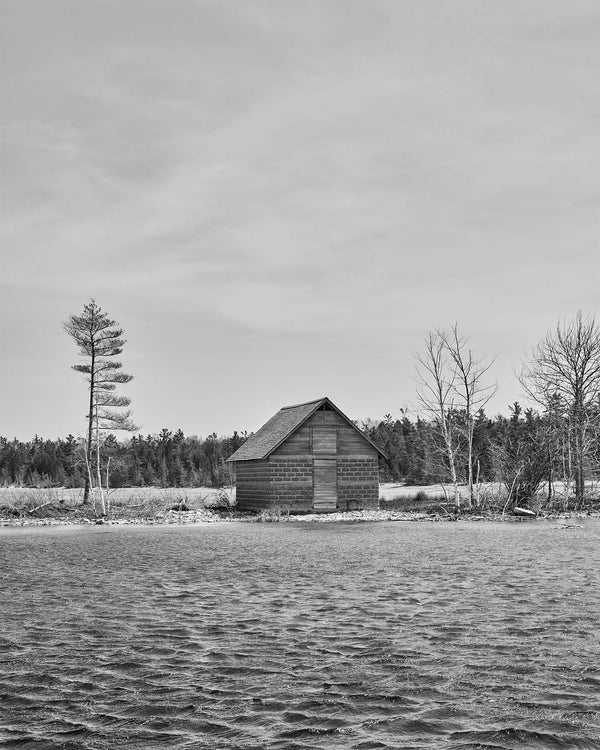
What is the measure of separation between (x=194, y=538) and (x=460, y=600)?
18797 millimetres

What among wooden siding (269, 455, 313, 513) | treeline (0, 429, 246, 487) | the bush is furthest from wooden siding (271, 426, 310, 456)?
treeline (0, 429, 246, 487)

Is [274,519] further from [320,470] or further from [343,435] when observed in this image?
[343,435]

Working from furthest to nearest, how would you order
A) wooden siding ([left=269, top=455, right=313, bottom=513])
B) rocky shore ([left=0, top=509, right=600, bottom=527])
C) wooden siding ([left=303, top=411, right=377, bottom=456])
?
wooden siding ([left=303, top=411, right=377, bottom=456]) → wooden siding ([left=269, top=455, right=313, bottom=513]) → rocky shore ([left=0, top=509, right=600, bottom=527])

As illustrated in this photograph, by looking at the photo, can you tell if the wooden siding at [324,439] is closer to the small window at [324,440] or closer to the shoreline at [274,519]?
the small window at [324,440]

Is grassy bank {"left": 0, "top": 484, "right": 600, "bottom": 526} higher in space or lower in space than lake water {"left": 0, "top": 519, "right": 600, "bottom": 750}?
higher

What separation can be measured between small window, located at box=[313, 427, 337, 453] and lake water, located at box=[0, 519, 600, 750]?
24.4m

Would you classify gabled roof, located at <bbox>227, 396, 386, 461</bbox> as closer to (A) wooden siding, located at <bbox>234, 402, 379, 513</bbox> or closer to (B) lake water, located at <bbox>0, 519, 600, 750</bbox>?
(A) wooden siding, located at <bbox>234, 402, 379, 513</bbox>

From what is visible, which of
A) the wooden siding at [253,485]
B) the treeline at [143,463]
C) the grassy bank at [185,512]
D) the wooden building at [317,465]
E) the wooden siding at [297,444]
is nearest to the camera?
the grassy bank at [185,512]

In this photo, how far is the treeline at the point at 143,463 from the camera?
10019 centimetres

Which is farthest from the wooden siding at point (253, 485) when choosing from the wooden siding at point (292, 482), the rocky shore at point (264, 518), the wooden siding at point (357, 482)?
the wooden siding at point (357, 482)

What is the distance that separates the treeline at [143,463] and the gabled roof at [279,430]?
39.9 meters

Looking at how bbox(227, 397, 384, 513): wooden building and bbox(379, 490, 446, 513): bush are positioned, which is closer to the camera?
bbox(227, 397, 384, 513): wooden building

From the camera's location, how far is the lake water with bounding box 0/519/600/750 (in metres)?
8.43

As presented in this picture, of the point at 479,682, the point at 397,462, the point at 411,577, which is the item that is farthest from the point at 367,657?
the point at 397,462
